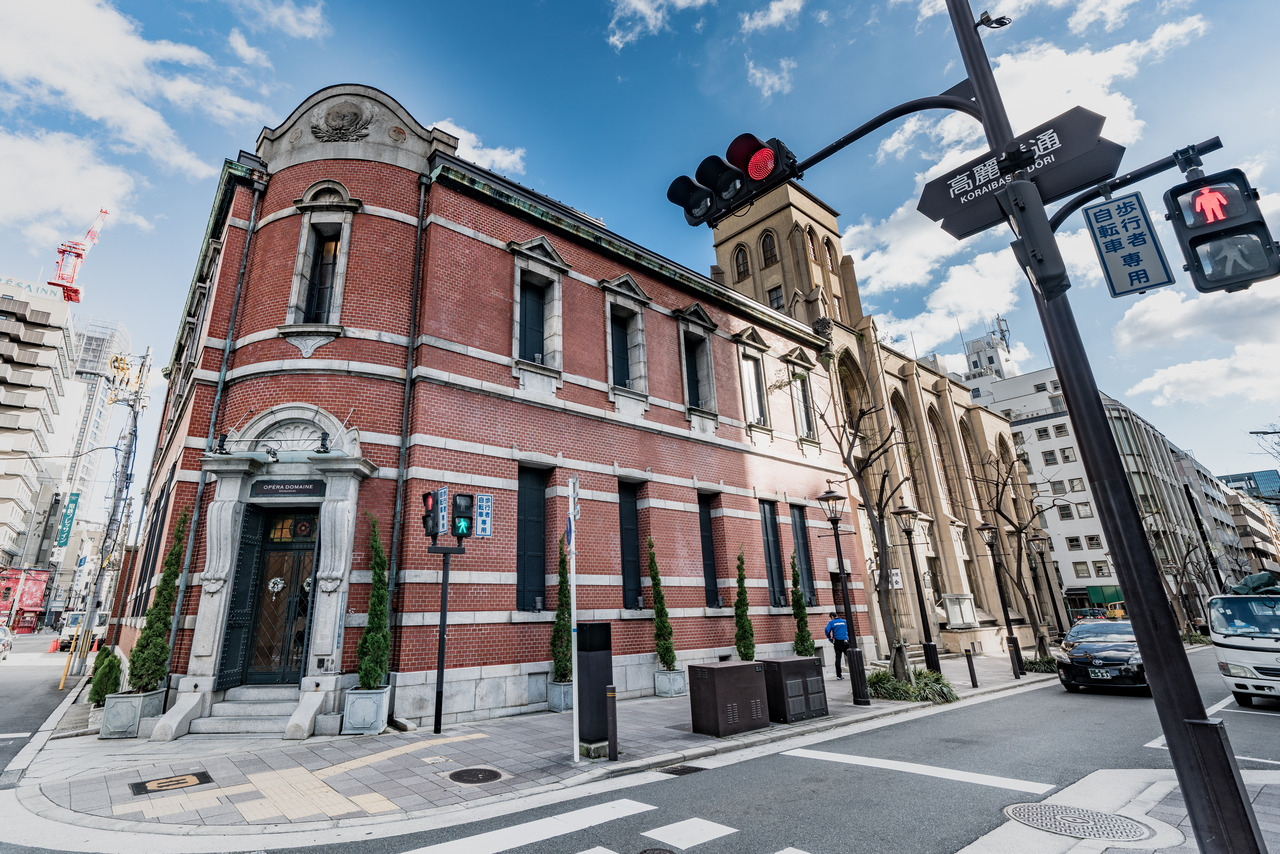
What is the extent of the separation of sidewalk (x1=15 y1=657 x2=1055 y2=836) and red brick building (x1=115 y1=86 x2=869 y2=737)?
1.13m

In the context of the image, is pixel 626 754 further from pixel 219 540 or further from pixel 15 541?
pixel 15 541

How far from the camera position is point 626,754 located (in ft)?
24.7

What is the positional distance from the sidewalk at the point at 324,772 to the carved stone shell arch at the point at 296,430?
4.79 metres

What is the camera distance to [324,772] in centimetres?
692

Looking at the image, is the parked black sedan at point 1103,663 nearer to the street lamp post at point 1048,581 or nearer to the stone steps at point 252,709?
the street lamp post at point 1048,581

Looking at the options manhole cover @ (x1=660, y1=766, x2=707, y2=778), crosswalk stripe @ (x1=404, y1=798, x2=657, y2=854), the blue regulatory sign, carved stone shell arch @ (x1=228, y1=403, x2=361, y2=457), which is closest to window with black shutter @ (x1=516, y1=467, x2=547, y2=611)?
carved stone shell arch @ (x1=228, y1=403, x2=361, y2=457)

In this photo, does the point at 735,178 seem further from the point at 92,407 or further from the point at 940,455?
the point at 92,407

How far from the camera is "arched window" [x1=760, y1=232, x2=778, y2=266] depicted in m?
28.7

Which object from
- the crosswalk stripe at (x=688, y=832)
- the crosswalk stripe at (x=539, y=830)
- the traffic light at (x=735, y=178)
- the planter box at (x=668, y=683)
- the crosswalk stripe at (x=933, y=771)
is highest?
the traffic light at (x=735, y=178)

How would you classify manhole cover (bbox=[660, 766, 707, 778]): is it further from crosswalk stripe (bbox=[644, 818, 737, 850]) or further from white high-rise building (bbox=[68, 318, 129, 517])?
white high-rise building (bbox=[68, 318, 129, 517])

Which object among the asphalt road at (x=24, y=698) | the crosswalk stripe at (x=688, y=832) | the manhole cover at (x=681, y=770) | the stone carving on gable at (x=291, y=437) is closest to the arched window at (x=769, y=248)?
the stone carving on gable at (x=291, y=437)

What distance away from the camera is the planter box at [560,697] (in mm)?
11164

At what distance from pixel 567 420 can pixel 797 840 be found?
10.1 meters

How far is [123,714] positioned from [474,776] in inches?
253
